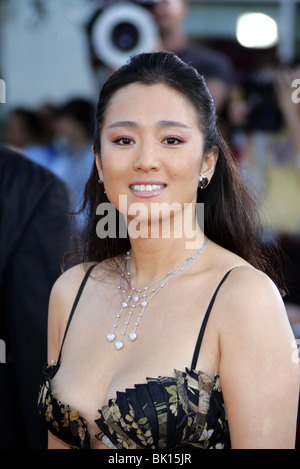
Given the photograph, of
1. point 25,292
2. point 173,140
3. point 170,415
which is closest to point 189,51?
point 25,292

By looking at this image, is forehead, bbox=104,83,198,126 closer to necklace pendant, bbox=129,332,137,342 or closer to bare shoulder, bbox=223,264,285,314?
bare shoulder, bbox=223,264,285,314

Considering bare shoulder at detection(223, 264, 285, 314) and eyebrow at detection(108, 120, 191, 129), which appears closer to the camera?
bare shoulder at detection(223, 264, 285, 314)

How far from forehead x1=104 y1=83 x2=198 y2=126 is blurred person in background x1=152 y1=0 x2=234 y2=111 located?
1919mm

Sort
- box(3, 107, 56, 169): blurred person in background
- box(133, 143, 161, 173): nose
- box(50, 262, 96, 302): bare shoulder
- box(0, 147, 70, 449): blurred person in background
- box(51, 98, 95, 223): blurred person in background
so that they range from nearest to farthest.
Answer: box(133, 143, 161, 173): nose → box(50, 262, 96, 302): bare shoulder → box(0, 147, 70, 449): blurred person in background → box(51, 98, 95, 223): blurred person in background → box(3, 107, 56, 169): blurred person in background

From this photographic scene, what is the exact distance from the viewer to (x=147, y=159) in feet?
6.39

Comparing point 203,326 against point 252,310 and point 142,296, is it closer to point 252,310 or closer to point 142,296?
point 252,310

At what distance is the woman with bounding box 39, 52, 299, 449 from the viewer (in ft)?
5.88

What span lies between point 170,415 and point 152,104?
33.2 inches

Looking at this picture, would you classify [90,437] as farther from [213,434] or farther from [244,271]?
[244,271]

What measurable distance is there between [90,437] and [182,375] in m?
0.33

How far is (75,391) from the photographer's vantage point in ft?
6.61

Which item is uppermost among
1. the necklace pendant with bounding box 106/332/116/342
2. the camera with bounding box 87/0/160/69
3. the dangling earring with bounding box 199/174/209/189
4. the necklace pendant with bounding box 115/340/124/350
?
the camera with bounding box 87/0/160/69

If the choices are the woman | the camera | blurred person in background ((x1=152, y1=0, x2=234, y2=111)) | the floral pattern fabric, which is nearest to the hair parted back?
the woman

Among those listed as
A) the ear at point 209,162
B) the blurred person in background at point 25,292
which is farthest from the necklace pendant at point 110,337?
the blurred person in background at point 25,292
